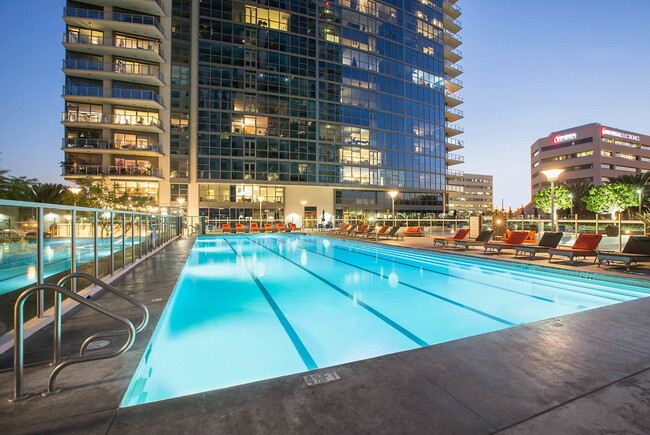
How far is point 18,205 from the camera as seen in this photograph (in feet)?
11.0

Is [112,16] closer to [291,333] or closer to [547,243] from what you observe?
[291,333]

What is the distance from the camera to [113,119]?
29078mm

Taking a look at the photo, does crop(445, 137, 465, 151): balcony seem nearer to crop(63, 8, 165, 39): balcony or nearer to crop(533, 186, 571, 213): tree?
crop(533, 186, 571, 213): tree

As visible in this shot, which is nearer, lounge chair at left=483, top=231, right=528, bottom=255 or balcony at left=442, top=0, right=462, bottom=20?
lounge chair at left=483, top=231, right=528, bottom=255

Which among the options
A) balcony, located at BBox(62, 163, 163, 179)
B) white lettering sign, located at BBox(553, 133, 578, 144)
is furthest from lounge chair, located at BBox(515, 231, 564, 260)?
white lettering sign, located at BBox(553, 133, 578, 144)

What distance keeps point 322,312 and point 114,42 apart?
3552 cm

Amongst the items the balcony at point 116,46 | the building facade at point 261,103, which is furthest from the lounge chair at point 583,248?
the balcony at point 116,46

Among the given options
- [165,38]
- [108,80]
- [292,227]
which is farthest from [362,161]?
[108,80]

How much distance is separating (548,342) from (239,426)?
10.0 feet

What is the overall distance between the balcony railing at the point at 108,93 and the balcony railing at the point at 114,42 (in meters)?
3.94

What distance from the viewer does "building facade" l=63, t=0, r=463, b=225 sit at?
28938 mm

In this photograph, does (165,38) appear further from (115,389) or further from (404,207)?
(115,389)

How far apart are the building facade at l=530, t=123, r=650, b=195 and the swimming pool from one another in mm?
69873

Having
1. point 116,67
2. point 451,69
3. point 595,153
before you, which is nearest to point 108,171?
point 116,67
